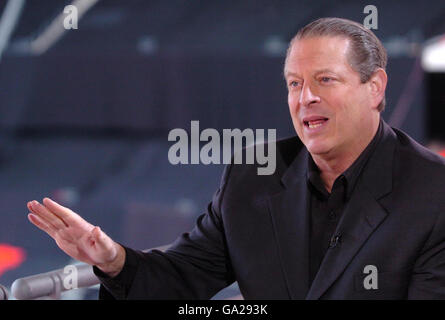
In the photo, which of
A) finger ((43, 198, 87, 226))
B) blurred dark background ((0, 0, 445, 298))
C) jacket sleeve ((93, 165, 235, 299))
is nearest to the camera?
finger ((43, 198, 87, 226))

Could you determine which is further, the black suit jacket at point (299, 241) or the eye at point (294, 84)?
the eye at point (294, 84)

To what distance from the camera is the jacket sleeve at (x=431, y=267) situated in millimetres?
1057

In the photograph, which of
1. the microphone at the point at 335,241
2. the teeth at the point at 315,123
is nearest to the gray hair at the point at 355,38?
the teeth at the point at 315,123

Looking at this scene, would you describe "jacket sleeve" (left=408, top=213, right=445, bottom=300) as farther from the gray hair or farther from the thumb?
the thumb

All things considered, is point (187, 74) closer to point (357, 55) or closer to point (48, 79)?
point (48, 79)

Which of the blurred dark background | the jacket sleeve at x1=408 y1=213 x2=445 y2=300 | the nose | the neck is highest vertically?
the blurred dark background

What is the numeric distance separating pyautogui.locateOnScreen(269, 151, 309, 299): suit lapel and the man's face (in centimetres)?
8

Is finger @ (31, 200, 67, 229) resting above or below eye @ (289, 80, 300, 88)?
below

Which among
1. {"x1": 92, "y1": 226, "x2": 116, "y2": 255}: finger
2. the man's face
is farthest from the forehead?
{"x1": 92, "y1": 226, "x2": 116, "y2": 255}: finger

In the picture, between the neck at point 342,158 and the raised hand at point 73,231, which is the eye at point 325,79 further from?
the raised hand at point 73,231

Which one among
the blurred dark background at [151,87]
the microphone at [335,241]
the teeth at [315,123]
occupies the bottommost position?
the microphone at [335,241]

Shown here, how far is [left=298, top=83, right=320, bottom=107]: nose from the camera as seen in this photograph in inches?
45.6

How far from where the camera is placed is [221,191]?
1297 mm

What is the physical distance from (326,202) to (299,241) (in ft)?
0.31
